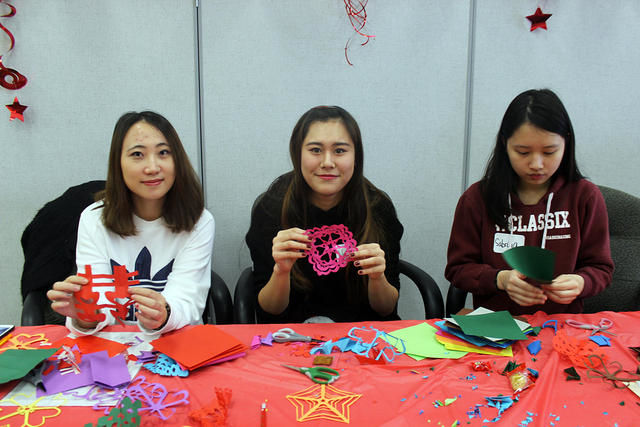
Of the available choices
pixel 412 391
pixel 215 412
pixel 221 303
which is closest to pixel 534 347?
pixel 412 391

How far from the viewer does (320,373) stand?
3.58ft

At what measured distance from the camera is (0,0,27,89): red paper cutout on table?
2.11 meters

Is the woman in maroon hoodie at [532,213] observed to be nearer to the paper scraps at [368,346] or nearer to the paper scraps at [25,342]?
the paper scraps at [368,346]

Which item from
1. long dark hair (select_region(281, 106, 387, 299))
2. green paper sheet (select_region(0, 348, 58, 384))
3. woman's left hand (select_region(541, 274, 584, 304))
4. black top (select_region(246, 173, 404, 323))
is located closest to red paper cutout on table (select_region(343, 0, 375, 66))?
long dark hair (select_region(281, 106, 387, 299))

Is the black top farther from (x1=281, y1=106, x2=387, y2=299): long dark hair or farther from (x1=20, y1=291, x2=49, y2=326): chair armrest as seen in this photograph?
(x1=20, y1=291, x2=49, y2=326): chair armrest

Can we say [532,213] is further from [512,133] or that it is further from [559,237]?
[512,133]

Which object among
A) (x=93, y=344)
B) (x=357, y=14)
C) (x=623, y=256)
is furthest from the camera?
(x=357, y=14)

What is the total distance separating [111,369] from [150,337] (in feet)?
0.67

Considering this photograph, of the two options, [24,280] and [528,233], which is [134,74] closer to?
[24,280]

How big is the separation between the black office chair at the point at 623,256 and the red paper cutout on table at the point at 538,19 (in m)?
1.02

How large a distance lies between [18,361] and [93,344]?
19 centimetres

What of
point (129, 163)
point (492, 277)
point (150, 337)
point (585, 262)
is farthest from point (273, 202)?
point (585, 262)

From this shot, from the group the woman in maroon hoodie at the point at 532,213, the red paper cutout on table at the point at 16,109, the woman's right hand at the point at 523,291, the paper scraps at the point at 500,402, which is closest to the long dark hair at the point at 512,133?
the woman in maroon hoodie at the point at 532,213

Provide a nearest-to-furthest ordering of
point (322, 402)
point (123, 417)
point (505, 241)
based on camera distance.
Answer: point (123, 417) → point (322, 402) → point (505, 241)
